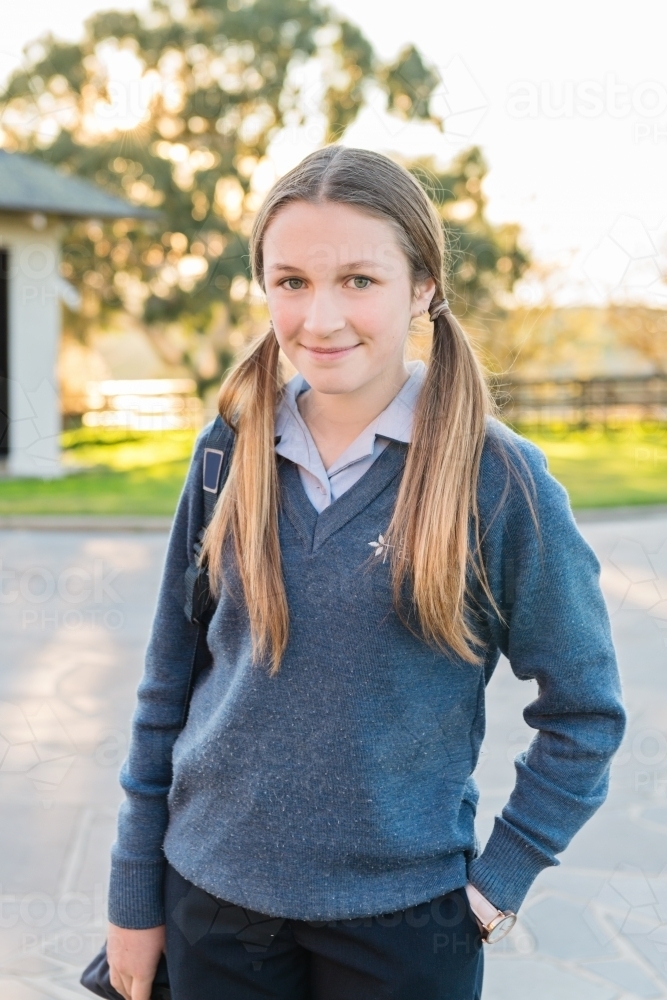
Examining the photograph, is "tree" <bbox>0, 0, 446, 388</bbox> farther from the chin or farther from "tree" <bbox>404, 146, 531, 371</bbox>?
the chin

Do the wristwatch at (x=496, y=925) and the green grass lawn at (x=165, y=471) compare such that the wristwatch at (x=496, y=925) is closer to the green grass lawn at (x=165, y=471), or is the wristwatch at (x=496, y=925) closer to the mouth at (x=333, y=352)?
the mouth at (x=333, y=352)

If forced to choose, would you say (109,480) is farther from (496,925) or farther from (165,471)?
(496,925)

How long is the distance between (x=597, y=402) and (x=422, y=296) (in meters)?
20.7

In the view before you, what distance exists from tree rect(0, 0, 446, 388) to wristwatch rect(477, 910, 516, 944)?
62.6ft

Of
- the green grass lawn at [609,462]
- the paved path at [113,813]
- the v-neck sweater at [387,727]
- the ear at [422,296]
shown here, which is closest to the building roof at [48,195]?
the green grass lawn at [609,462]

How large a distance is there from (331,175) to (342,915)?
904mm

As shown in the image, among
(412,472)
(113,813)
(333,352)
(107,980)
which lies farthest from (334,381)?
(113,813)

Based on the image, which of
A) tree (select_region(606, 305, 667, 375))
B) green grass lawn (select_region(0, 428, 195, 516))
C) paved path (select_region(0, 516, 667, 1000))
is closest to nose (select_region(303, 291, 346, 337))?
paved path (select_region(0, 516, 667, 1000))

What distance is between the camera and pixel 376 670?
135 cm

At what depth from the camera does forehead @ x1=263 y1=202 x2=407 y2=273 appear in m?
1.36

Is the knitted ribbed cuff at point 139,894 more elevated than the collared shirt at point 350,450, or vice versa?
the collared shirt at point 350,450

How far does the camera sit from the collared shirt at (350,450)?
1442mm

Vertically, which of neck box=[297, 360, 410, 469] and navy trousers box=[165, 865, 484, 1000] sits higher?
neck box=[297, 360, 410, 469]

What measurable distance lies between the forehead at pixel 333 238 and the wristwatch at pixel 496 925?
82 cm
